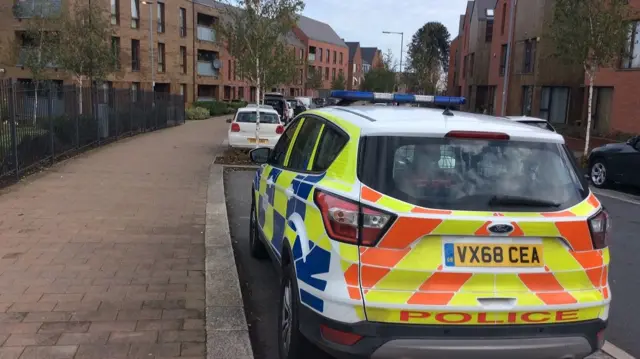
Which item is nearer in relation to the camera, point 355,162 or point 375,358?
point 375,358

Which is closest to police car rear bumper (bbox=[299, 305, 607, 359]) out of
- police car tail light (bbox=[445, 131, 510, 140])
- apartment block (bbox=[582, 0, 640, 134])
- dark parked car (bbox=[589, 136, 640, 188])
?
police car tail light (bbox=[445, 131, 510, 140])

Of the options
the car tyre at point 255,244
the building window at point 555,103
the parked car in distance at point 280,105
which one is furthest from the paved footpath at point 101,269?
the building window at point 555,103

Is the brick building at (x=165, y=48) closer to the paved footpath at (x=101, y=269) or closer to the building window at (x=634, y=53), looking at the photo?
the building window at (x=634, y=53)

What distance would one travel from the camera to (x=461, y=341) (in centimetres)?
296

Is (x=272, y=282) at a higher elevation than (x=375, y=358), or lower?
lower

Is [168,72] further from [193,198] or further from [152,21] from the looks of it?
[193,198]

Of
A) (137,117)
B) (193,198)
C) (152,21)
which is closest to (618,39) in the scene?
(193,198)

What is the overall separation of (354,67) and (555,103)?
7202 cm

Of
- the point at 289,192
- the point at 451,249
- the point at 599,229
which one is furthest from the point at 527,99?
the point at 451,249

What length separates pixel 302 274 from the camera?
133 inches

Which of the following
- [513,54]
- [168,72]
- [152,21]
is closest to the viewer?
[513,54]

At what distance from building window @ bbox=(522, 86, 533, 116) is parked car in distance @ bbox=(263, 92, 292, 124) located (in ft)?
44.2

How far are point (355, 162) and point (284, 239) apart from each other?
1.00m

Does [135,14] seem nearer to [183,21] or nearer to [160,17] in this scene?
[160,17]
